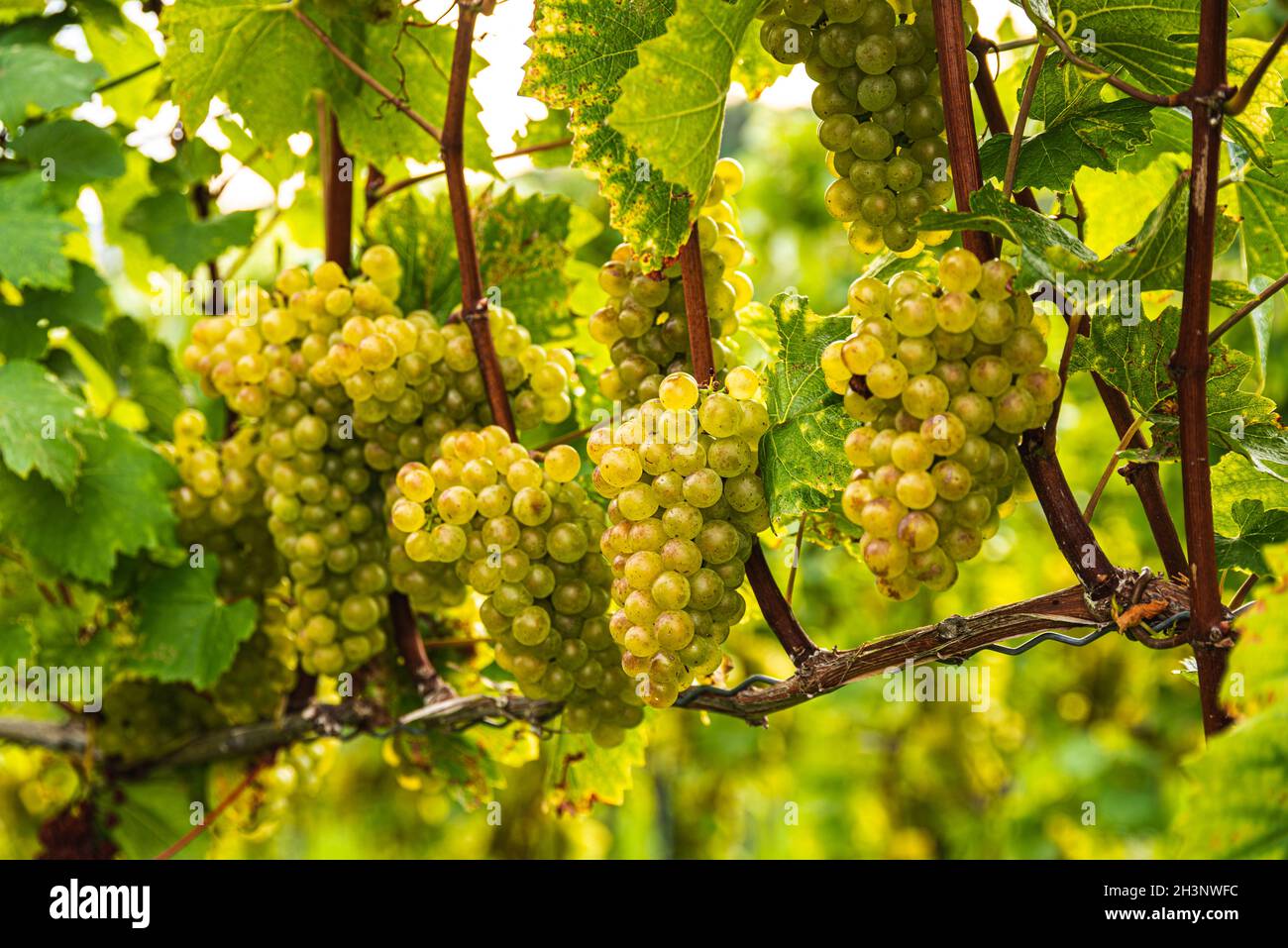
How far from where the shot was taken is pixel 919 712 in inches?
118

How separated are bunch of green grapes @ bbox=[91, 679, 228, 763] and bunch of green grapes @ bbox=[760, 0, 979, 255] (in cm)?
87

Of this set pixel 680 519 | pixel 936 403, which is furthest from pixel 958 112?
pixel 680 519

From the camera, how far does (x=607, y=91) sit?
0.65m

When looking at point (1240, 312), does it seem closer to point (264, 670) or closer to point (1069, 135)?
point (1069, 135)

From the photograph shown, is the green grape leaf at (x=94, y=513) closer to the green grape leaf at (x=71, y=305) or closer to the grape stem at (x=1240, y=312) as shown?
the green grape leaf at (x=71, y=305)

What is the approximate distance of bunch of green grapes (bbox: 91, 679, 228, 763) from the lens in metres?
1.14

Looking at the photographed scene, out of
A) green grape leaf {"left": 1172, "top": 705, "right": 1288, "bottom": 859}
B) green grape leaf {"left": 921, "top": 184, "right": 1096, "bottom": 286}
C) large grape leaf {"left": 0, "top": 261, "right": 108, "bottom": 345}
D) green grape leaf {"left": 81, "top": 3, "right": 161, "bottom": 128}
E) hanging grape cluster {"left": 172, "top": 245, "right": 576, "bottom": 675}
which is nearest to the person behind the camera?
green grape leaf {"left": 1172, "top": 705, "right": 1288, "bottom": 859}

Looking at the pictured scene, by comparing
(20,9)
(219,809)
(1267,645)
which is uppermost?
(20,9)

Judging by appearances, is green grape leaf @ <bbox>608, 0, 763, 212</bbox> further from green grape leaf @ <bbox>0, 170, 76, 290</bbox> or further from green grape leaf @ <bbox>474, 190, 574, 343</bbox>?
green grape leaf @ <bbox>0, 170, 76, 290</bbox>

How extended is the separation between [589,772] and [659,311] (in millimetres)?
412

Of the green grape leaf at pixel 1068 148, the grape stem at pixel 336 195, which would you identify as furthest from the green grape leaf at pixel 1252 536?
the grape stem at pixel 336 195

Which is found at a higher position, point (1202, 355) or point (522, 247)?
point (522, 247)

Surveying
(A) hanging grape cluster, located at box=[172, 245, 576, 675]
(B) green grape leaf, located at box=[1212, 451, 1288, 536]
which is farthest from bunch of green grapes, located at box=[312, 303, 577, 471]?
(B) green grape leaf, located at box=[1212, 451, 1288, 536]

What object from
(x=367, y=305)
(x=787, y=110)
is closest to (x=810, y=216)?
(x=787, y=110)
